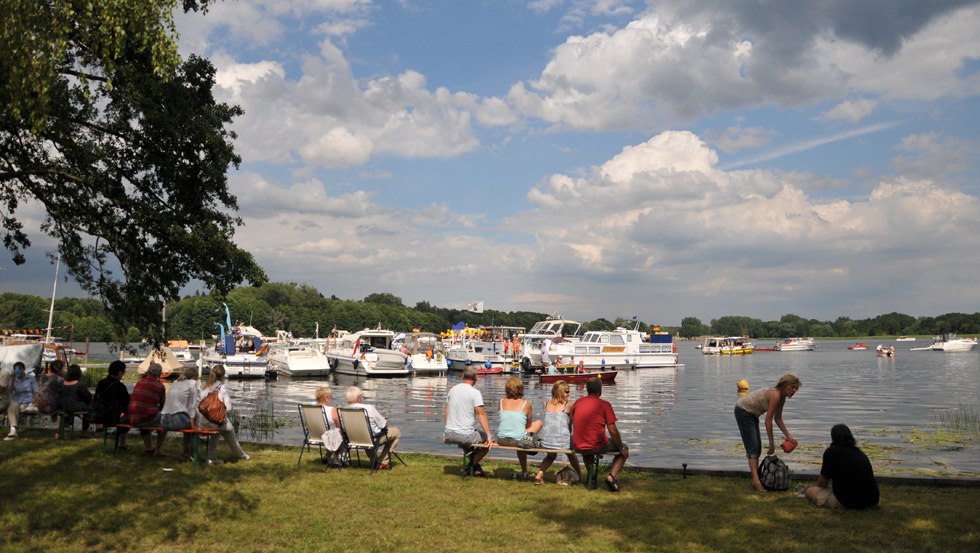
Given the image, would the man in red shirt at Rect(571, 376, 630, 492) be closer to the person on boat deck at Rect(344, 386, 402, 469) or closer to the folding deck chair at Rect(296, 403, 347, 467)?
the person on boat deck at Rect(344, 386, 402, 469)

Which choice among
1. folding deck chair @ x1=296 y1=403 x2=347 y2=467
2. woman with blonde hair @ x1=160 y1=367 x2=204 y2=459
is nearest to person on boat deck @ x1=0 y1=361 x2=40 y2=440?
→ woman with blonde hair @ x1=160 y1=367 x2=204 y2=459

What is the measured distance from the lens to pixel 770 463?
33.8ft

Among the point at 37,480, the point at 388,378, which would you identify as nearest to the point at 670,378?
the point at 388,378

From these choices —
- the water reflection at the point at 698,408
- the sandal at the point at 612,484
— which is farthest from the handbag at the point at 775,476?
the water reflection at the point at 698,408

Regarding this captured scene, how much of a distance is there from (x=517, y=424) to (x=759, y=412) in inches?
139

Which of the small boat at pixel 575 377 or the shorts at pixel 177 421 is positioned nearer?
the shorts at pixel 177 421

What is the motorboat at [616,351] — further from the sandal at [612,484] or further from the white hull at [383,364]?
the sandal at [612,484]

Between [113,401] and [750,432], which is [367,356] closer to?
[113,401]

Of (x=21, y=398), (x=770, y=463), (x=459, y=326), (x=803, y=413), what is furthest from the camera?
(x=459, y=326)

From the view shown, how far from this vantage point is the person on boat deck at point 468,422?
11461 mm

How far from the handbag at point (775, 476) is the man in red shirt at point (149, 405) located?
8.90m

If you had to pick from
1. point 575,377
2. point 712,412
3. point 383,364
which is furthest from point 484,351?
point 712,412

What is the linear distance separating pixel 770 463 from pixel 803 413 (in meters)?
23.2

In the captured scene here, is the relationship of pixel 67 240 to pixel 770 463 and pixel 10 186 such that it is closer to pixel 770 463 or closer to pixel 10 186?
pixel 10 186
